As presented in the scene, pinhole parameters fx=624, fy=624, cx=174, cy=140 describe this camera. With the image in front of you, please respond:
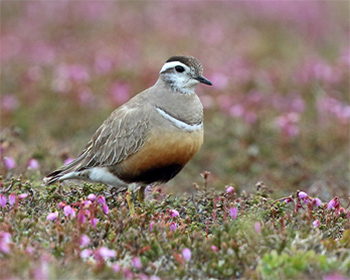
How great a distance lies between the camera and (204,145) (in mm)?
11172

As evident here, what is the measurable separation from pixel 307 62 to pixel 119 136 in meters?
9.65

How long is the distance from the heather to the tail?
0.87ft

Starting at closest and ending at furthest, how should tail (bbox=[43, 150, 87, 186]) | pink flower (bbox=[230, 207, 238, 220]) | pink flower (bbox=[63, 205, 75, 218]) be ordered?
pink flower (bbox=[63, 205, 75, 218])
pink flower (bbox=[230, 207, 238, 220])
tail (bbox=[43, 150, 87, 186])

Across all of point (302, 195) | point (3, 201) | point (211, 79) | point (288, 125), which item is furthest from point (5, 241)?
point (211, 79)

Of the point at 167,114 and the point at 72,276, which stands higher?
the point at 167,114

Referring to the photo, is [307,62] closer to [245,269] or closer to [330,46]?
[330,46]

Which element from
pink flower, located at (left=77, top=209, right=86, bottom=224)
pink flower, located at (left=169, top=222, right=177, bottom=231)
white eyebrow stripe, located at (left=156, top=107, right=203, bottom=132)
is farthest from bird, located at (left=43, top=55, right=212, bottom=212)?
pink flower, located at (left=77, top=209, right=86, bottom=224)

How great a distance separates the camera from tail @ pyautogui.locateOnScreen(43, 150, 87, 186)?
676cm

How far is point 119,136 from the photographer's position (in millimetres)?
6672

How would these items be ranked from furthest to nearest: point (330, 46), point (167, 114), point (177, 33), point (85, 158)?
point (330, 46), point (177, 33), point (85, 158), point (167, 114)

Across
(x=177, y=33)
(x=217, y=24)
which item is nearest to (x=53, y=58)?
(x=177, y=33)

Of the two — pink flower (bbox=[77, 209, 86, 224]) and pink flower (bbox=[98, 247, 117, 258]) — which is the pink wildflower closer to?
pink flower (bbox=[77, 209, 86, 224])

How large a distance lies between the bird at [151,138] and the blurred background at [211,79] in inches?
42.3

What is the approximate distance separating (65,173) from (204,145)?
467cm
